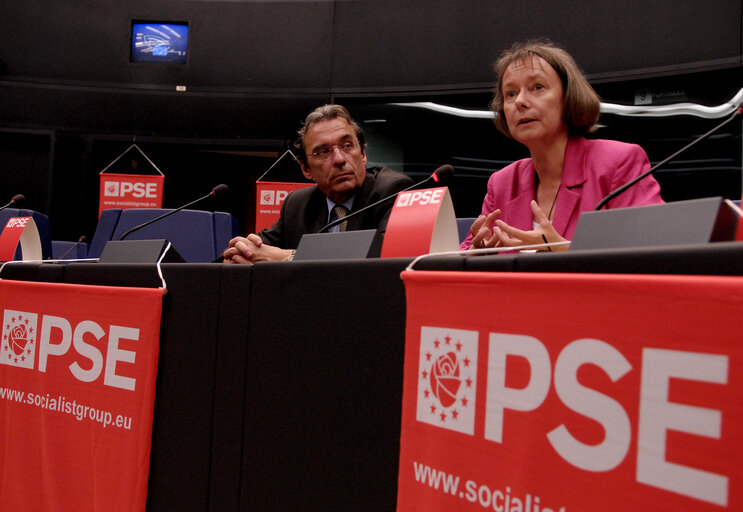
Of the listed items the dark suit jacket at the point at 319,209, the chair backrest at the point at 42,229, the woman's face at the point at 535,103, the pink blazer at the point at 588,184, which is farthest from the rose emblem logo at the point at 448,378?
the chair backrest at the point at 42,229

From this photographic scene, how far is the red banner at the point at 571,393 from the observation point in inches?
21.3

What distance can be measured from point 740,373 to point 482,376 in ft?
0.94

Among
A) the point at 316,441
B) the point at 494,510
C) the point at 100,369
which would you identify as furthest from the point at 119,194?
the point at 494,510

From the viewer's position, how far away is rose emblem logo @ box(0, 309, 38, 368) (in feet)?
4.63

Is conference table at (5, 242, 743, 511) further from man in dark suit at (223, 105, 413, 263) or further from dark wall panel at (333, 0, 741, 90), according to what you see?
dark wall panel at (333, 0, 741, 90)

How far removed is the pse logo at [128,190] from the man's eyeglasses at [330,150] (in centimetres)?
294

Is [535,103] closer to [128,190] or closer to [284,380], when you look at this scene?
[284,380]

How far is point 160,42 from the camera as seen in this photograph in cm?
534

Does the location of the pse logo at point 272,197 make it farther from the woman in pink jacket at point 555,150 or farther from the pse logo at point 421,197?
the pse logo at point 421,197

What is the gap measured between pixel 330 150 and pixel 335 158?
0.06 meters

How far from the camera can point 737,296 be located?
526 millimetres

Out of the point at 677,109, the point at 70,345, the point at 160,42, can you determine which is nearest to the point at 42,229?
the point at 70,345

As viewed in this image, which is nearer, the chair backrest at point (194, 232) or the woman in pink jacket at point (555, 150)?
the woman in pink jacket at point (555, 150)

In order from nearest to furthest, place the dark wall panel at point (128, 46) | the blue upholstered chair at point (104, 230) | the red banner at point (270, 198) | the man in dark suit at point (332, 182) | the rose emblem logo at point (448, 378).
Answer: the rose emblem logo at point (448, 378) < the man in dark suit at point (332, 182) < the blue upholstered chair at point (104, 230) < the red banner at point (270, 198) < the dark wall panel at point (128, 46)
